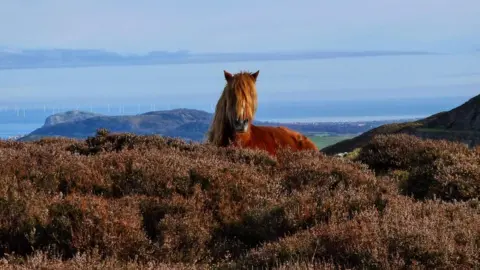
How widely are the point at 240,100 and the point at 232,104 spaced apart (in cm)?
18

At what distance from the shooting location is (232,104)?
39.8 ft

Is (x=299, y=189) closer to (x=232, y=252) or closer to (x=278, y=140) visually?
(x=232, y=252)

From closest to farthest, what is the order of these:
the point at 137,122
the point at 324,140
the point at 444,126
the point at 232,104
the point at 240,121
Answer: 1. the point at 240,121
2. the point at 232,104
3. the point at 444,126
4. the point at 324,140
5. the point at 137,122

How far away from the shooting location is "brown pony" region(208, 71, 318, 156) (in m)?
12.1

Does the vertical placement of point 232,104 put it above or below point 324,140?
above

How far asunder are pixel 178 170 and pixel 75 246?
7.89 feet

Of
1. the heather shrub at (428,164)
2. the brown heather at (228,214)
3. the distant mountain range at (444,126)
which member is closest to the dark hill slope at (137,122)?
the distant mountain range at (444,126)

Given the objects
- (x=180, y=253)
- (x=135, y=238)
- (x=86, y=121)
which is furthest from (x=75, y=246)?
(x=86, y=121)

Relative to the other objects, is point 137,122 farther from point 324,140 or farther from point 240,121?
point 240,121

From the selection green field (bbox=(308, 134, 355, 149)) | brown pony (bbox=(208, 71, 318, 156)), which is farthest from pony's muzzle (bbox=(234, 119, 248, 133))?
green field (bbox=(308, 134, 355, 149))

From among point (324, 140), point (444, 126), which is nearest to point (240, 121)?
point (444, 126)

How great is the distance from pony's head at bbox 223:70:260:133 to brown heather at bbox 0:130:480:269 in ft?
4.42

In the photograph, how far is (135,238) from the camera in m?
6.72

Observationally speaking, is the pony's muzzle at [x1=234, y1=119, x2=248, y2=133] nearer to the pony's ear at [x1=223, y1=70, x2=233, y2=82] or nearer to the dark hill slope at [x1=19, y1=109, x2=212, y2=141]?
the pony's ear at [x1=223, y1=70, x2=233, y2=82]
